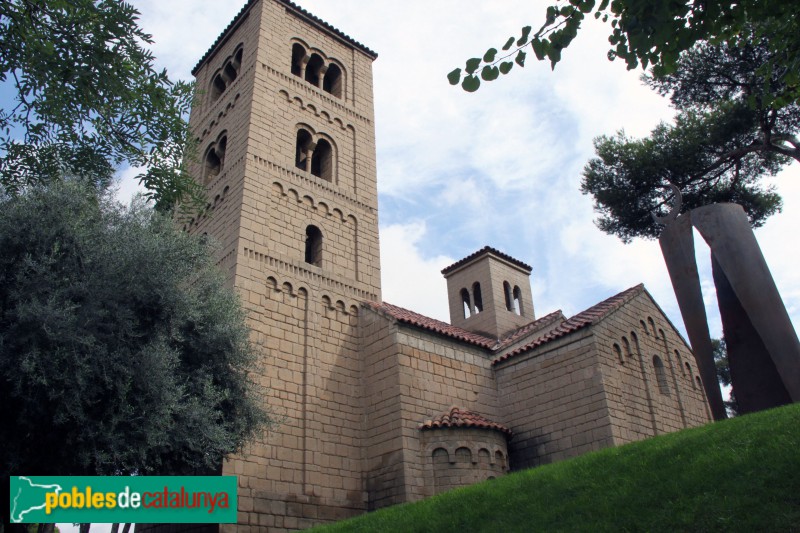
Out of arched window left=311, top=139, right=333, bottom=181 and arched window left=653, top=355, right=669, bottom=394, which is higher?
arched window left=311, top=139, right=333, bottom=181

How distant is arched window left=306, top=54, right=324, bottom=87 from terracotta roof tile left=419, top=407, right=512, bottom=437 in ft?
44.2

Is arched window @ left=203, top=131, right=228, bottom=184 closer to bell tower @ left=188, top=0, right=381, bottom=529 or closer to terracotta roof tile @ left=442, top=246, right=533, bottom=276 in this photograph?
bell tower @ left=188, top=0, right=381, bottom=529

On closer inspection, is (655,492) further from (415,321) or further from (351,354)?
(351,354)

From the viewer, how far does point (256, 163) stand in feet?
61.5

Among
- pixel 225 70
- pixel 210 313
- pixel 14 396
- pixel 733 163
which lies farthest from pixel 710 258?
pixel 225 70

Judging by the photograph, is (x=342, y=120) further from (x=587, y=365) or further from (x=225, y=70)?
(x=587, y=365)


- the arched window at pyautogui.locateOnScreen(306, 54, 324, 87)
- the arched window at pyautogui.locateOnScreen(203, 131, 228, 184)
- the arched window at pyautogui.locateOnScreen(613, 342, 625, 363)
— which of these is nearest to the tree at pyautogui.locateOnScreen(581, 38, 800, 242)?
the arched window at pyautogui.locateOnScreen(613, 342, 625, 363)

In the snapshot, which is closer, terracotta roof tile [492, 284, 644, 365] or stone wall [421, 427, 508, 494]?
stone wall [421, 427, 508, 494]

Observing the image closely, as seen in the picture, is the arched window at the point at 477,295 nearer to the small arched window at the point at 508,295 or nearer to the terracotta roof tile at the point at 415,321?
the small arched window at the point at 508,295

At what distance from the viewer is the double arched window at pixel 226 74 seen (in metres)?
23.0

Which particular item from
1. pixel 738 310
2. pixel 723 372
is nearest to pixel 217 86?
pixel 738 310

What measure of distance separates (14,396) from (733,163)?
1944cm

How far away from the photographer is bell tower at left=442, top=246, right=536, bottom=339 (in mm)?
26205

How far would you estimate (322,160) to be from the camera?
2195cm
